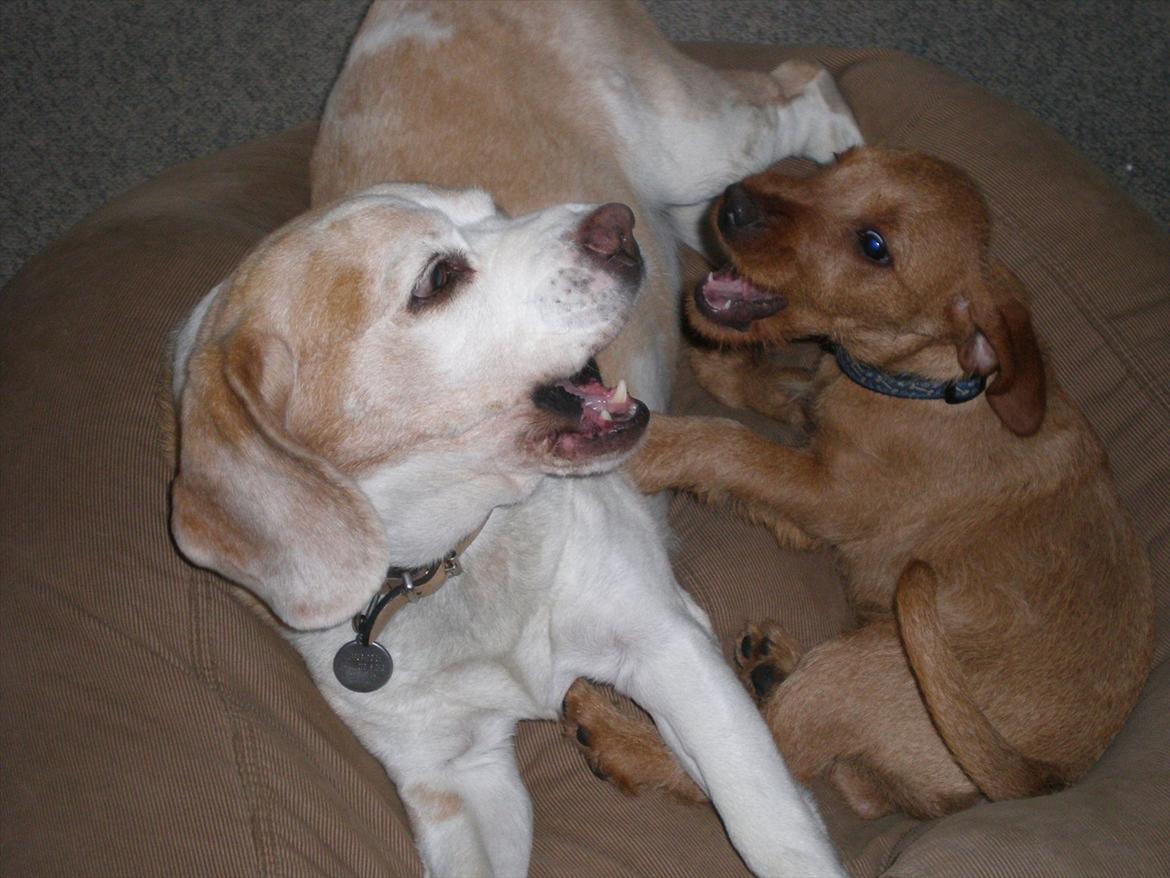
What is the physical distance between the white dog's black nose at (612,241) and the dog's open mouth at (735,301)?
2.72ft

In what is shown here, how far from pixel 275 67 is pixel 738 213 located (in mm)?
2733

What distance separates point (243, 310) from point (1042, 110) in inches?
152

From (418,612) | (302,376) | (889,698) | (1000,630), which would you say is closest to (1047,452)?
(1000,630)

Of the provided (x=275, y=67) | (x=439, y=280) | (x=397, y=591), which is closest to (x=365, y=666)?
(x=397, y=591)

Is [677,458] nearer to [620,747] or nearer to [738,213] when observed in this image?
[738,213]

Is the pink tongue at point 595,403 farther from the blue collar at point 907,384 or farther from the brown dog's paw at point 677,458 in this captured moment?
the blue collar at point 907,384

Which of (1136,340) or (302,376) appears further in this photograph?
(1136,340)

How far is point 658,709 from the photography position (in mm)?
2359

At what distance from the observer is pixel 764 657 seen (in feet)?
9.45

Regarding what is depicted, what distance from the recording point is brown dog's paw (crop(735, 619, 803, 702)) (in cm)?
286

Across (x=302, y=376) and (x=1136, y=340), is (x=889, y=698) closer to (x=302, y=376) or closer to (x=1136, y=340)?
(x=1136, y=340)

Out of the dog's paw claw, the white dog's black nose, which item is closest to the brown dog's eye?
the white dog's black nose

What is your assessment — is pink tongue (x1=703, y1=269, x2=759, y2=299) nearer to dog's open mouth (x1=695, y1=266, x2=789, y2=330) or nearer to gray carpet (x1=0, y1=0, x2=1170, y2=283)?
dog's open mouth (x1=695, y1=266, x2=789, y2=330)

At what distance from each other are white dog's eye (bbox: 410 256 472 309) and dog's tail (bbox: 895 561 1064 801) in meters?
1.20
